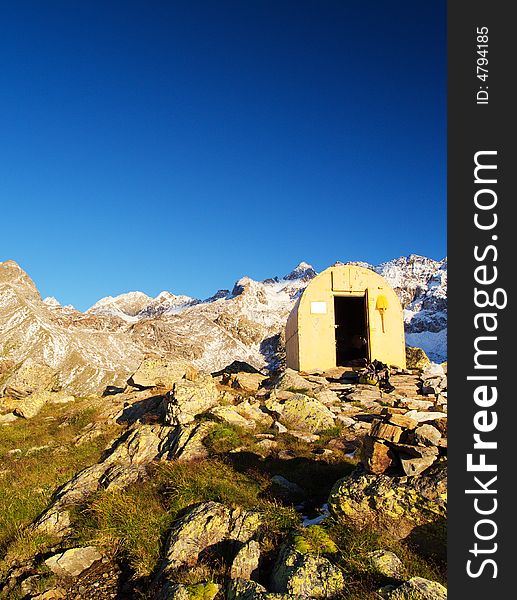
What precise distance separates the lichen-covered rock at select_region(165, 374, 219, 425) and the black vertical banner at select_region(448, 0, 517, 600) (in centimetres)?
889

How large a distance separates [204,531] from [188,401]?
6.19m

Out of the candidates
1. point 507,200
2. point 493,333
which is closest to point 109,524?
point 493,333

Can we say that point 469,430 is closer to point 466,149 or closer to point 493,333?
point 493,333

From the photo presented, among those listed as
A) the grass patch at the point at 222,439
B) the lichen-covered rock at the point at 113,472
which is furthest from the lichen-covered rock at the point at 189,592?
the grass patch at the point at 222,439

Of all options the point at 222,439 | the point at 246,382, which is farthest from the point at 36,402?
the point at 222,439

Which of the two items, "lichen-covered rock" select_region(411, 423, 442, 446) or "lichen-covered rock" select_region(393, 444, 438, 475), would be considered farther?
"lichen-covered rock" select_region(411, 423, 442, 446)

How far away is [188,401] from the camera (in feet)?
40.3

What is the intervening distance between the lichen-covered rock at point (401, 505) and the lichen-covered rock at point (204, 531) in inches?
56.4

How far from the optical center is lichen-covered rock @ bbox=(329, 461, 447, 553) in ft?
18.5

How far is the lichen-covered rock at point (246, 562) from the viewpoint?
5.32 meters

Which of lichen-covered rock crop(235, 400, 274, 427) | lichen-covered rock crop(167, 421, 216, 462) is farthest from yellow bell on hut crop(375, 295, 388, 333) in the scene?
lichen-covered rock crop(167, 421, 216, 462)

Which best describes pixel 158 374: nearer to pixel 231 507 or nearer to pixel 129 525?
pixel 129 525

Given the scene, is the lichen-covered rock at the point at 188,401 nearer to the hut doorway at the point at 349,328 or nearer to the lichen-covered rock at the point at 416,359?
the lichen-covered rock at the point at 416,359

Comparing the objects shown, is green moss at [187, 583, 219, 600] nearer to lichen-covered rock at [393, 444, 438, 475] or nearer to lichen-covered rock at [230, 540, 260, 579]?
lichen-covered rock at [230, 540, 260, 579]
